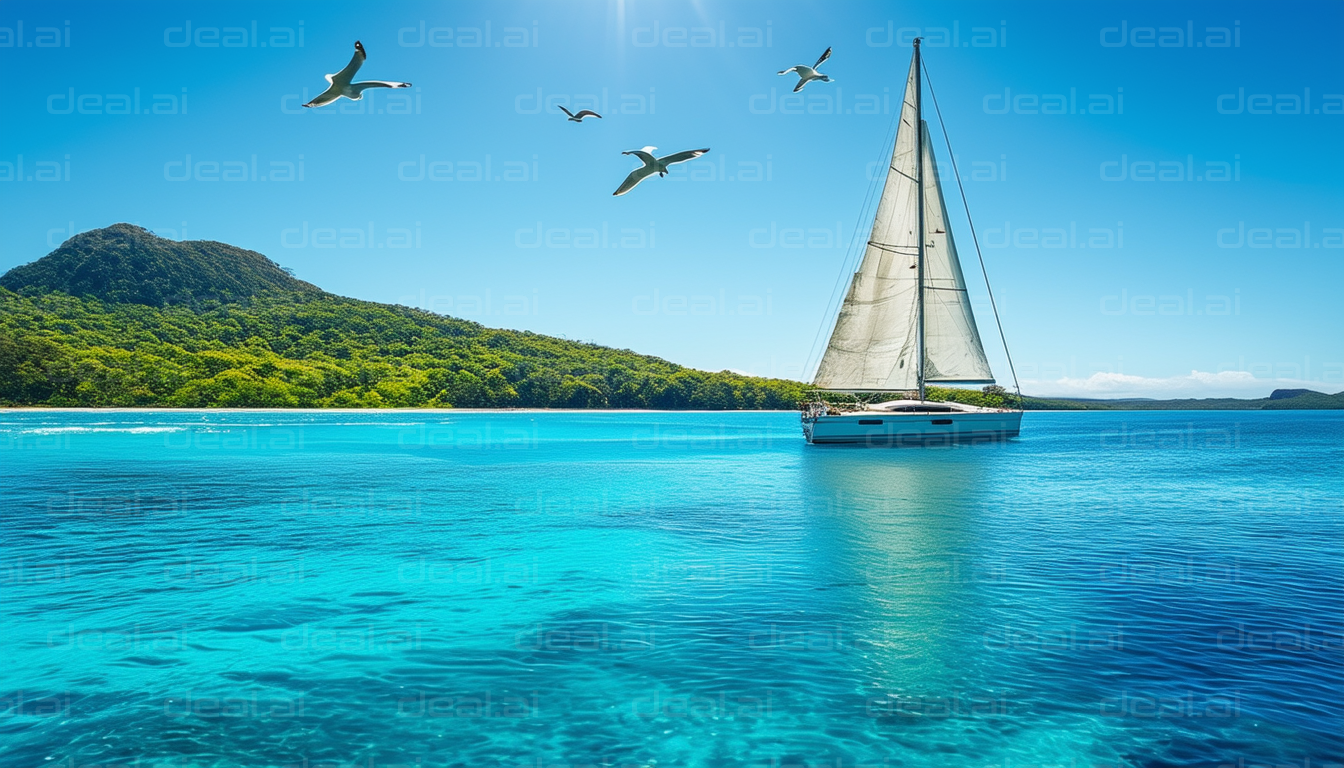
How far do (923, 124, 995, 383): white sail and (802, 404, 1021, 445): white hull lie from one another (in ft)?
8.82

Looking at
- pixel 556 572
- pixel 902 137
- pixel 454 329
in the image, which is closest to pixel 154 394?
pixel 454 329

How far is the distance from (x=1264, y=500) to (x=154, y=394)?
11734 cm

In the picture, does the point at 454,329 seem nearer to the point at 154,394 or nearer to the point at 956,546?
the point at 154,394

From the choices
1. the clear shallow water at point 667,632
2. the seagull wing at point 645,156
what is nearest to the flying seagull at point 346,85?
the seagull wing at point 645,156

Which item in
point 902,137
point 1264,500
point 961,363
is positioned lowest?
point 1264,500

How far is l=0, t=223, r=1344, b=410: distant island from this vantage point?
323 ft

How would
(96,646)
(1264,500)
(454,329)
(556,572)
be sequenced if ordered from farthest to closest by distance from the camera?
(454,329) → (1264,500) → (556,572) → (96,646)

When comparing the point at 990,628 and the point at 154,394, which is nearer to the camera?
the point at 990,628

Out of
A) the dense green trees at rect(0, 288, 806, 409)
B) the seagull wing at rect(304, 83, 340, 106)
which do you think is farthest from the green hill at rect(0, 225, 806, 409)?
the seagull wing at rect(304, 83, 340, 106)

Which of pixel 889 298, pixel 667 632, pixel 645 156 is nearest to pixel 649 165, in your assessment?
pixel 645 156

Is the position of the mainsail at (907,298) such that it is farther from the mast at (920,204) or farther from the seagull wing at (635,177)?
the seagull wing at (635,177)

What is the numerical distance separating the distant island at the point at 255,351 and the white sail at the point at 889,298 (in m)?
48.3

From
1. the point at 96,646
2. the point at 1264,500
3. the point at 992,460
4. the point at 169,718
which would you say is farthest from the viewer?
the point at 992,460

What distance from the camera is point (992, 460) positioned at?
4153cm
